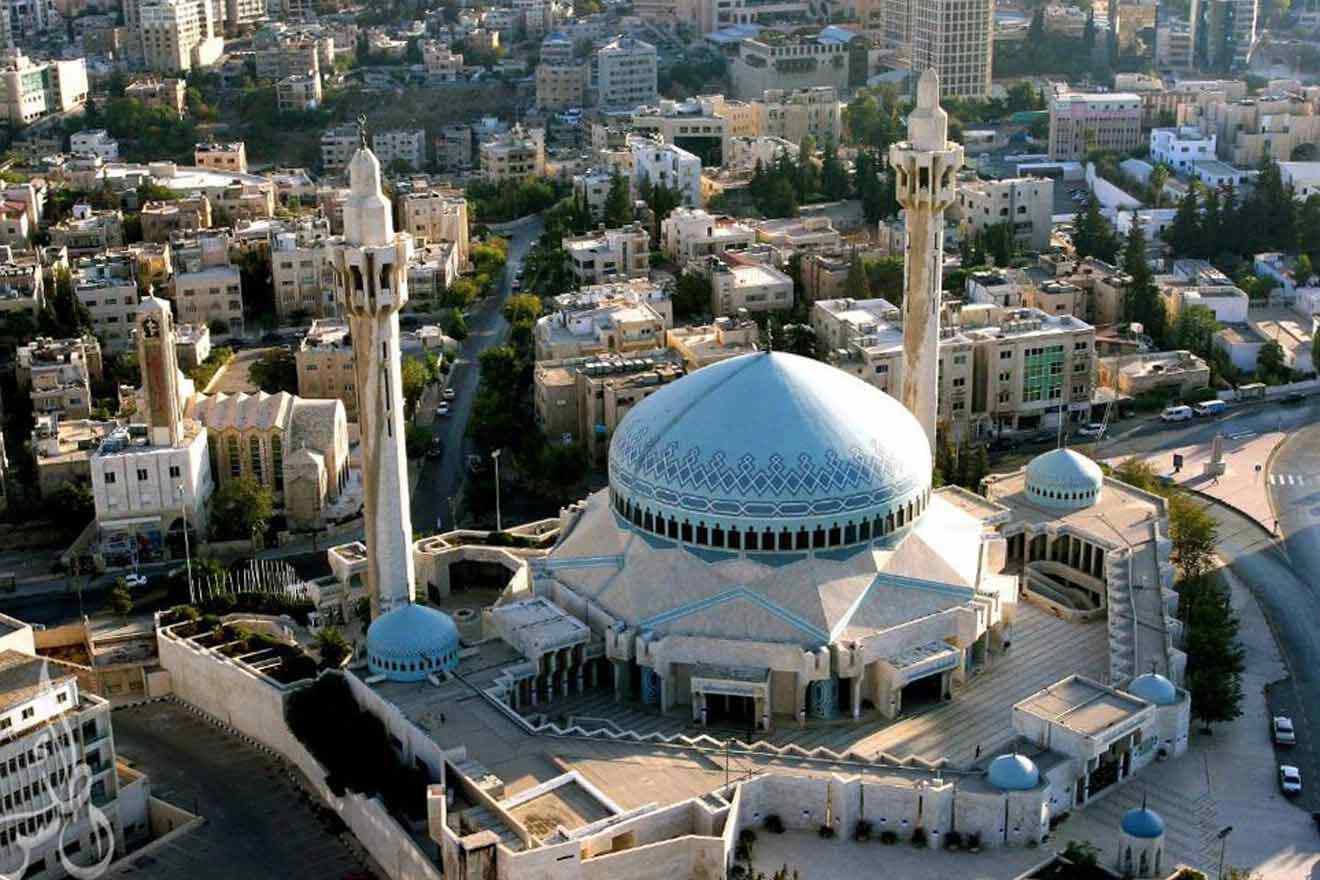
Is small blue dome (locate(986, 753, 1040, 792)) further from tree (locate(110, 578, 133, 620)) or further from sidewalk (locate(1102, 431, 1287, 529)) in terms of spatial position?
tree (locate(110, 578, 133, 620))

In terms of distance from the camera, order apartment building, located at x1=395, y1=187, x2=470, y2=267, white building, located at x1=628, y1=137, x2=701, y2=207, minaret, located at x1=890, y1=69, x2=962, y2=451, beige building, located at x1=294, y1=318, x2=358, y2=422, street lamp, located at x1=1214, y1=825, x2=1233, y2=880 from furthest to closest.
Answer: white building, located at x1=628, y1=137, x2=701, y2=207, apartment building, located at x1=395, y1=187, x2=470, y2=267, beige building, located at x1=294, y1=318, x2=358, y2=422, minaret, located at x1=890, y1=69, x2=962, y2=451, street lamp, located at x1=1214, y1=825, x2=1233, y2=880

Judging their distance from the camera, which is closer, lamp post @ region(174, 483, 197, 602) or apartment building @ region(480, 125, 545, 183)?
lamp post @ region(174, 483, 197, 602)

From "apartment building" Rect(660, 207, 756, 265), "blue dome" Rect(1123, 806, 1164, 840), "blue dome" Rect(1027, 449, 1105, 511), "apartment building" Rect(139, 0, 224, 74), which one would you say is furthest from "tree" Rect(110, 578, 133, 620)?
"apartment building" Rect(139, 0, 224, 74)

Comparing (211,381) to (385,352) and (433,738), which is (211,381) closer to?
(385,352)

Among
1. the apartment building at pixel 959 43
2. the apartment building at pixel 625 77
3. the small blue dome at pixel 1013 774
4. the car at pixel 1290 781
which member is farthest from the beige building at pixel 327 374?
the apartment building at pixel 959 43

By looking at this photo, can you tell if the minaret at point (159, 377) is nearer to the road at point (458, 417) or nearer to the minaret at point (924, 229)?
the road at point (458, 417)

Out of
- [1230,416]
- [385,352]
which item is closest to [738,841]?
[385,352]
